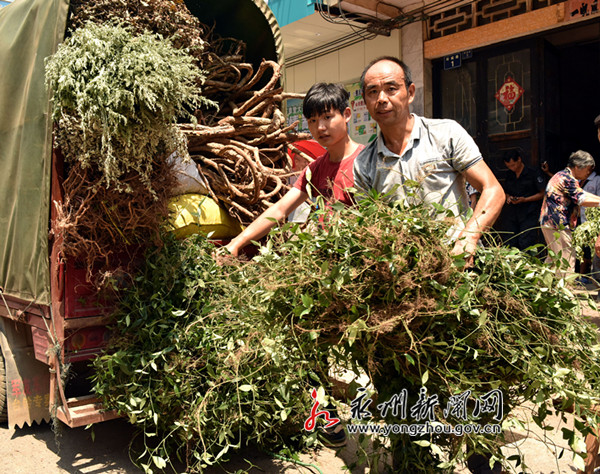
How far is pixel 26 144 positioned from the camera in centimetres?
291

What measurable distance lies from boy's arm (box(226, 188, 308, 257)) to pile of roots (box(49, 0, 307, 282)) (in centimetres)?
41

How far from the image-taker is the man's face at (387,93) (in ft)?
7.98

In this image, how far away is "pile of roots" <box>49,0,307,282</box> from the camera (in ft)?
7.91

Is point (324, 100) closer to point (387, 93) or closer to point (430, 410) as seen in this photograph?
point (387, 93)

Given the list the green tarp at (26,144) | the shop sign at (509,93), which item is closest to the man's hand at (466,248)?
the green tarp at (26,144)

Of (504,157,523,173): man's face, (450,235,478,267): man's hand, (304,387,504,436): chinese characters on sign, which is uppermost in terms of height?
(504,157,523,173): man's face

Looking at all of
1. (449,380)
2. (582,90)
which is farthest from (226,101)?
(582,90)

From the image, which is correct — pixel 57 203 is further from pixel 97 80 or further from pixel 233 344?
pixel 233 344

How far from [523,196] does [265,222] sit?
487 centimetres

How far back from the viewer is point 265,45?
4133mm

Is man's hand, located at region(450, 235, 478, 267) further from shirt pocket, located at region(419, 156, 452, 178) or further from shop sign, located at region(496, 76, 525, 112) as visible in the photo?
shop sign, located at region(496, 76, 525, 112)

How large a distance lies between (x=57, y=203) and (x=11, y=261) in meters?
0.75

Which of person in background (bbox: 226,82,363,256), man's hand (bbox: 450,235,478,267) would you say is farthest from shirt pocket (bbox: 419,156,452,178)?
person in background (bbox: 226,82,363,256)

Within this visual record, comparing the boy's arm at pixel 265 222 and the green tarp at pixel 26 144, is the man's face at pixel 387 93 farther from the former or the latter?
the green tarp at pixel 26 144
